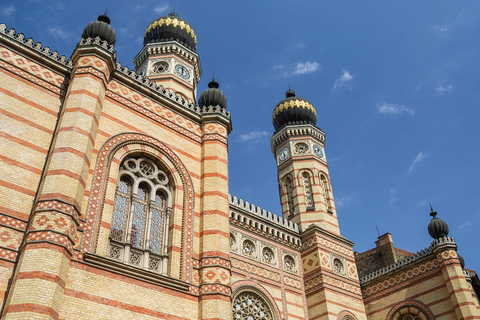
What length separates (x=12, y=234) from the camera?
25.3 ft

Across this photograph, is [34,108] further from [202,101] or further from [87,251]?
[202,101]

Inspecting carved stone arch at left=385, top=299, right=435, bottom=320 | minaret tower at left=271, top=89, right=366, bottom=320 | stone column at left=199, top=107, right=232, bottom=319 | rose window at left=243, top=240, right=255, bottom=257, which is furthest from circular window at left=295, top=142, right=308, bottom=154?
stone column at left=199, top=107, right=232, bottom=319

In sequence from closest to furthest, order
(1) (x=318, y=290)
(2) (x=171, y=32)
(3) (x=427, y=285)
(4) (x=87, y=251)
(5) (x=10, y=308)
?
(5) (x=10, y=308) → (4) (x=87, y=251) → (1) (x=318, y=290) → (3) (x=427, y=285) → (2) (x=171, y=32)

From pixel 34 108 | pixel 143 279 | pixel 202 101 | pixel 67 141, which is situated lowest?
pixel 143 279

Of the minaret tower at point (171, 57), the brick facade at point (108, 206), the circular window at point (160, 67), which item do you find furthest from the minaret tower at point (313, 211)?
the circular window at point (160, 67)

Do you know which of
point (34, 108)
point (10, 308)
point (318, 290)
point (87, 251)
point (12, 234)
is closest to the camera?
point (10, 308)

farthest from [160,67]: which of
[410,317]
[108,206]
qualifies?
[410,317]

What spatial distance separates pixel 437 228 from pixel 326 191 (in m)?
5.03

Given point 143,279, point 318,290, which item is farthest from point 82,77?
point 318,290

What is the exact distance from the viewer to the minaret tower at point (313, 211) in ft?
52.1

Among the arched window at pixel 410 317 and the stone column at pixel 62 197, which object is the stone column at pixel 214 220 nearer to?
the stone column at pixel 62 197

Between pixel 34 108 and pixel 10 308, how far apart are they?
457cm

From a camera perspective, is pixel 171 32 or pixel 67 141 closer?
pixel 67 141

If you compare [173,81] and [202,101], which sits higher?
[173,81]
